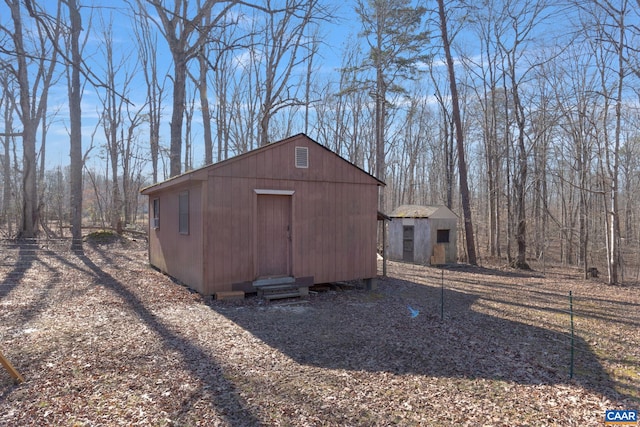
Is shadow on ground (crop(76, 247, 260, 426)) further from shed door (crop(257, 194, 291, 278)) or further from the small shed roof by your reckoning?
the small shed roof

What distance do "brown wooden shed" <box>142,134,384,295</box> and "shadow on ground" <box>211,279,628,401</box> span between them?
0.81 m

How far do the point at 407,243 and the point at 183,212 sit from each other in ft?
29.2

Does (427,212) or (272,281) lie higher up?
(427,212)

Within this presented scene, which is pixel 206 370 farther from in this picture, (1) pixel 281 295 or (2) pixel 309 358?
(1) pixel 281 295

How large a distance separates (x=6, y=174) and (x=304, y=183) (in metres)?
23.7

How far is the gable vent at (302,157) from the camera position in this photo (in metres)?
7.85

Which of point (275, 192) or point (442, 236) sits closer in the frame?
point (275, 192)

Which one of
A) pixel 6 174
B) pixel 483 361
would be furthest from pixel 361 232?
pixel 6 174

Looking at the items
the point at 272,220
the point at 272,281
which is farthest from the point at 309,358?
the point at 272,220

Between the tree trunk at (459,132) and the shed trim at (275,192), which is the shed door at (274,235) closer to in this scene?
the shed trim at (275,192)

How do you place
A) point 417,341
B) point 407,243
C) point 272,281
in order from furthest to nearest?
point 407,243 → point 272,281 → point 417,341

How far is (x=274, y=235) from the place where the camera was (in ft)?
25.3

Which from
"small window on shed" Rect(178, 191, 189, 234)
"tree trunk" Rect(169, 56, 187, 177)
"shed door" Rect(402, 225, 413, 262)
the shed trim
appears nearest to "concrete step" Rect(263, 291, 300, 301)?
the shed trim

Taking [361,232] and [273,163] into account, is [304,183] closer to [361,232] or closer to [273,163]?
[273,163]
